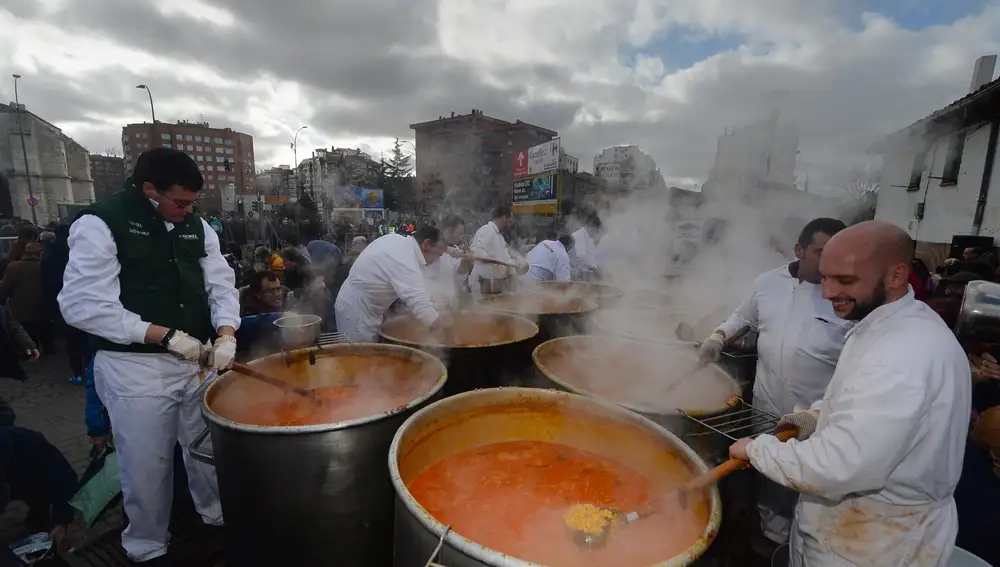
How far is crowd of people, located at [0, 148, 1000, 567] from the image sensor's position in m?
1.35

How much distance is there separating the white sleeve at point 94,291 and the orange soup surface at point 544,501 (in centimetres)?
173

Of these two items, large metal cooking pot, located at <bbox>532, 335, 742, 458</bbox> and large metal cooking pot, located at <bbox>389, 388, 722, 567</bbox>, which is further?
large metal cooking pot, located at <bbox>532, 335, 742, 458</bbox>

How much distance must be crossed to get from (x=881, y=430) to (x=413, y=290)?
118 inches

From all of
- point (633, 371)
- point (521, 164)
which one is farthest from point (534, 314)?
point (521, 164)

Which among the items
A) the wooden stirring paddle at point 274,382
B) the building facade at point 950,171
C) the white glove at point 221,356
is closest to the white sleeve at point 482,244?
the wooden stirring paddle at point 274,382

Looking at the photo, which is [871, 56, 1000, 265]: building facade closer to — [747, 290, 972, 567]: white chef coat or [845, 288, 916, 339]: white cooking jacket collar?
[845, 288, 916, 339]: white cooking jacket collar

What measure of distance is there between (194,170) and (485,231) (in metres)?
4.75

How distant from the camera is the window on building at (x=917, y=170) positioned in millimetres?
11656

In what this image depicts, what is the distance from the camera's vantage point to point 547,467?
220cm

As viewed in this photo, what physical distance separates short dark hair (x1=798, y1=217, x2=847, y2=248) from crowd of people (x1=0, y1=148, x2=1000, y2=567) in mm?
12

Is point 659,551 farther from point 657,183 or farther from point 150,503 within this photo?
point 657,183

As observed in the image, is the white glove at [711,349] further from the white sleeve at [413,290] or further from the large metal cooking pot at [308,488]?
the white sleeve at [413,290]

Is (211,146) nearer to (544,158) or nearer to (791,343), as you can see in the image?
(544,158)

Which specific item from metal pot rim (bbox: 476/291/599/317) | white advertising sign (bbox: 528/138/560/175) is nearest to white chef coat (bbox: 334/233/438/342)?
metal pot rim (bbox: 476/291/599/317)
